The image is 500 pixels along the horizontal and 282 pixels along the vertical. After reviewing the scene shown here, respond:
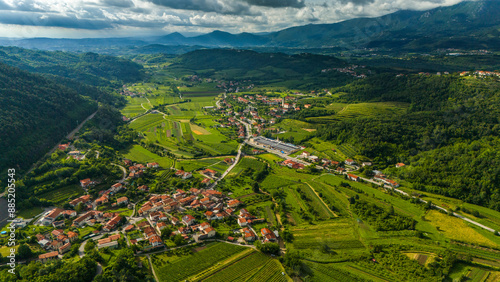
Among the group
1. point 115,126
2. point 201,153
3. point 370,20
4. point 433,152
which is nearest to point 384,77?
point 370,20

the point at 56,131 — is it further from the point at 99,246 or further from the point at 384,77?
the point at 384,77

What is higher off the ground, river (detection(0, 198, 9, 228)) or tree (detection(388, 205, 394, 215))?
tree (detection(388, 205, 394, 215))

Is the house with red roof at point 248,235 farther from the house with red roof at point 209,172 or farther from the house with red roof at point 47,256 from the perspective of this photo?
the house with red roof at point 47,256

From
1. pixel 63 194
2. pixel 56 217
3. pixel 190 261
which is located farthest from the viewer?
pixel 63 194

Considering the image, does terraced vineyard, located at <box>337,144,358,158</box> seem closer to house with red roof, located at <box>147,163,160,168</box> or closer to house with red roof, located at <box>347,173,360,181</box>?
house with red roof, located at <box>347,173,360,181</box>

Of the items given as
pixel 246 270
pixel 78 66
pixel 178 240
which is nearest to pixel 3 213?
pixel 178 240

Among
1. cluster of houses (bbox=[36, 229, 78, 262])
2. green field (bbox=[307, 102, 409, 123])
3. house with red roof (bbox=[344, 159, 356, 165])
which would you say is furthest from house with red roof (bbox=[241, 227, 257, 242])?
green field (bbox=[307, 102, 409, 123])

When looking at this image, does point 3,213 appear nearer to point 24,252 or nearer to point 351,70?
point 24,252
